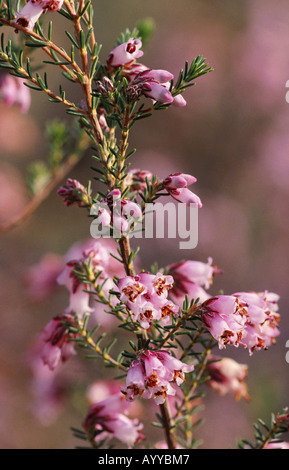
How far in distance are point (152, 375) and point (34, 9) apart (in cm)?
96

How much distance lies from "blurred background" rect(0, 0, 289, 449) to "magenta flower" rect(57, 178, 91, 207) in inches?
93.7

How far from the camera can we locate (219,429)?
14.0ft

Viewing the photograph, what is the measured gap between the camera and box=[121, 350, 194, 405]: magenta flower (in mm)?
1261

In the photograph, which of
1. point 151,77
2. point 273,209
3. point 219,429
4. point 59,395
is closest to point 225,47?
point 273,209

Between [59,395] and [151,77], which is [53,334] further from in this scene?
[59,395]

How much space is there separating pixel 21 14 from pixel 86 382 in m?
2.21

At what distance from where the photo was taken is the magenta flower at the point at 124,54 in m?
1.38

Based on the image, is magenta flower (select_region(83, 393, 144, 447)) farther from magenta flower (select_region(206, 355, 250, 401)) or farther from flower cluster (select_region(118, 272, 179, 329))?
flower cluster (select_region(118, 272, 179, 329))

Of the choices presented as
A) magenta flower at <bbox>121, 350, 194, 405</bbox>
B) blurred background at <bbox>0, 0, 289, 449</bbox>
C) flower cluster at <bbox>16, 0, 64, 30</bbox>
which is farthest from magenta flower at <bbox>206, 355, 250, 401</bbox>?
blurred background at <bbox>0, 0, 289, 449</bbox>

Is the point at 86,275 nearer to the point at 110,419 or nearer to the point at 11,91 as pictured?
the point at 110,419

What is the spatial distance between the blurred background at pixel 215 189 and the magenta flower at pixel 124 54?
101 inches

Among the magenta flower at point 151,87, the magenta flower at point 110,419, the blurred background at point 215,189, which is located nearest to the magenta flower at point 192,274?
the magenta flower at point 110,419

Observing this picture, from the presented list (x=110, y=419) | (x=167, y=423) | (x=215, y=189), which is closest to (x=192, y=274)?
(x=167, y=423)

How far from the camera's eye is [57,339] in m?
1.71
